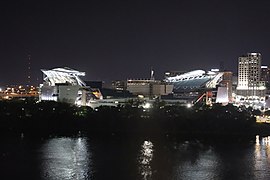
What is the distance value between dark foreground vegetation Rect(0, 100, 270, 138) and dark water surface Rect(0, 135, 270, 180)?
57.6 inches

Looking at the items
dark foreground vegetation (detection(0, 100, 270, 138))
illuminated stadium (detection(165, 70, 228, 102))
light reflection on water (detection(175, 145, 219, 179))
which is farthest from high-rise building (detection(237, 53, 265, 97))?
light reflection on water (detection(175, 145, 219, 179))

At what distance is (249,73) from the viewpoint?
27047 mm

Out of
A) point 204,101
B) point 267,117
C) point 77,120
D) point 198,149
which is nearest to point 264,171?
point 198,149

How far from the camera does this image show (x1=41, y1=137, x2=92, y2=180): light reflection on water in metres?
6.52

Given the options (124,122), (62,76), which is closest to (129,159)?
(124,122)

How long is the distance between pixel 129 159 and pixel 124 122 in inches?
159

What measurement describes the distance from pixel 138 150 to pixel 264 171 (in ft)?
8.55

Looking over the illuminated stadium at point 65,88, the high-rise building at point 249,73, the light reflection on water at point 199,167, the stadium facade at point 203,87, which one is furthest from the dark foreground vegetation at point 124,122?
the high-rise building at point 249,73

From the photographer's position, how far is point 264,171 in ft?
22.8

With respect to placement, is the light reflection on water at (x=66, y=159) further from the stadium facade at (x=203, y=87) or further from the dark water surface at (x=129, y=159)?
the stadium facade at (x=203, y=87)

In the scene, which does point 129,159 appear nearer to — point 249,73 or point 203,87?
point 203,87

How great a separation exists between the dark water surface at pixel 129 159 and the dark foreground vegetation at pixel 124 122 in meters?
1.46

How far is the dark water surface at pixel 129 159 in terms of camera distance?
663 centimetres

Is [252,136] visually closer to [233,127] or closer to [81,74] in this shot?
[233,127]
